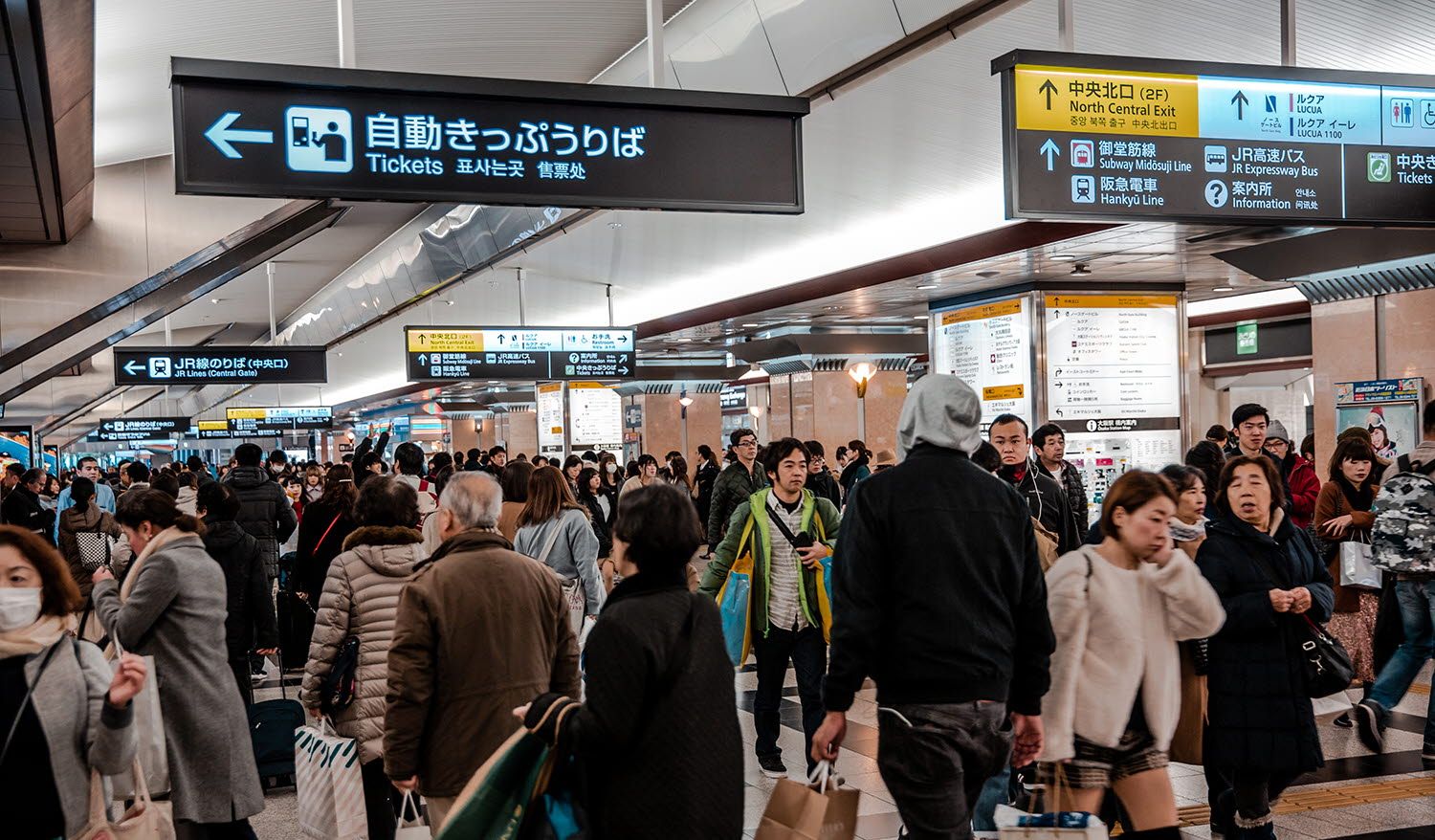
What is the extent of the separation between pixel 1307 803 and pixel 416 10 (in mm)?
6166

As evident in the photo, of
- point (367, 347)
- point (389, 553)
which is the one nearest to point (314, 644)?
point (389, 553)

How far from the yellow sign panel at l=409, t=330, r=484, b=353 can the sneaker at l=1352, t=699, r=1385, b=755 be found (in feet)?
35.2

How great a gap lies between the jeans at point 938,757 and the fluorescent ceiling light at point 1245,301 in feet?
49.5

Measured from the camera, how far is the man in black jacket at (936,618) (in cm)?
302

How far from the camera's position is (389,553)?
13.1ft

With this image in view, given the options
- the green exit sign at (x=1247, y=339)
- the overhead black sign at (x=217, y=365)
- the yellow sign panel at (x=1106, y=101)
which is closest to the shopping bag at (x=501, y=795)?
the yellow sign panel at (x=1106, y=101)

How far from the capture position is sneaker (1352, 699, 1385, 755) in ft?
19.3

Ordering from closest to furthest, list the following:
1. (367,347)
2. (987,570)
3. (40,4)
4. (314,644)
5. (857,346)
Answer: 1. (987,570)
2. (314,644)
3. (40,4)
4. (857,346)
5. (367,347)

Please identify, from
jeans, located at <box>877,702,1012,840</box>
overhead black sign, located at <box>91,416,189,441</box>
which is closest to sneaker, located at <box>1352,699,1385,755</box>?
Result: jeans, located at <box>877,702,1012,840</box>

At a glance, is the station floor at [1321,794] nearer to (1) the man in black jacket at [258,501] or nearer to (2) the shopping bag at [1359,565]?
(2) the shopping bag at [1359,565]

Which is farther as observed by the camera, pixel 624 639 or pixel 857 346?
pixel 857 346

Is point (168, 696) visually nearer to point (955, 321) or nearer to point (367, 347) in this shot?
point (955, 321)

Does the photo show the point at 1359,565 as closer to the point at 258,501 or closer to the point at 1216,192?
the point at 1216,192

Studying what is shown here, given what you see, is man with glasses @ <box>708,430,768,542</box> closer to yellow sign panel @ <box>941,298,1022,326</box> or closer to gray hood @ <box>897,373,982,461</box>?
gray hood @ <box>897,373,982,461</box>
